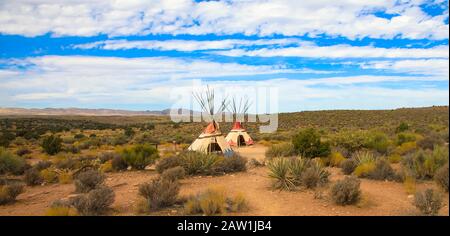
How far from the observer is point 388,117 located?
62125 millimetres

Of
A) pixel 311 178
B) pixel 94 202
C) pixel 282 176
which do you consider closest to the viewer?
pixel 94 202

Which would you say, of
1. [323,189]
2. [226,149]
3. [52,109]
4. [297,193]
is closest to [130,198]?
[297,193]

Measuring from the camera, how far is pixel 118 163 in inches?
610

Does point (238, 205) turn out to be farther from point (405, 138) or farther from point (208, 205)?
point (405, 138)

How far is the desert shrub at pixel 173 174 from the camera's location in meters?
12.3

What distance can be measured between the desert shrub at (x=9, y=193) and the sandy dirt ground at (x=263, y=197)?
0.68 ft

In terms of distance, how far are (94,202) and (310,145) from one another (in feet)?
33.7

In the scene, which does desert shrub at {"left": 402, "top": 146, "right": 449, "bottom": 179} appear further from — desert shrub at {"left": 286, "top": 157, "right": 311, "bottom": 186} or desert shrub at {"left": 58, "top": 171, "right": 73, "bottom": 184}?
desert shrub at {"left": 58, "top": 171, "right": 73, "bottom": 184}

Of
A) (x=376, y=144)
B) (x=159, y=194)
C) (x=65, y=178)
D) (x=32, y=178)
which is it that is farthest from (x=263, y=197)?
(x=376, y=144)

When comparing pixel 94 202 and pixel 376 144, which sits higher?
pixel 376 144

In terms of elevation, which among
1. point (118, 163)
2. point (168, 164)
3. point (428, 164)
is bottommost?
point (118, 163)

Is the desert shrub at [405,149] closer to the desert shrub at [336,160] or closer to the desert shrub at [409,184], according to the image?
the desert shrub at [336,160]

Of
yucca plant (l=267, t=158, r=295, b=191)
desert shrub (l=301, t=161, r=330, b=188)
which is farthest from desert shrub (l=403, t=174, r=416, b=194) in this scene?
yucca plant (l=267, t=158, r=295, b=191)

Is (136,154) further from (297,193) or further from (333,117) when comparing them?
(333,117)
